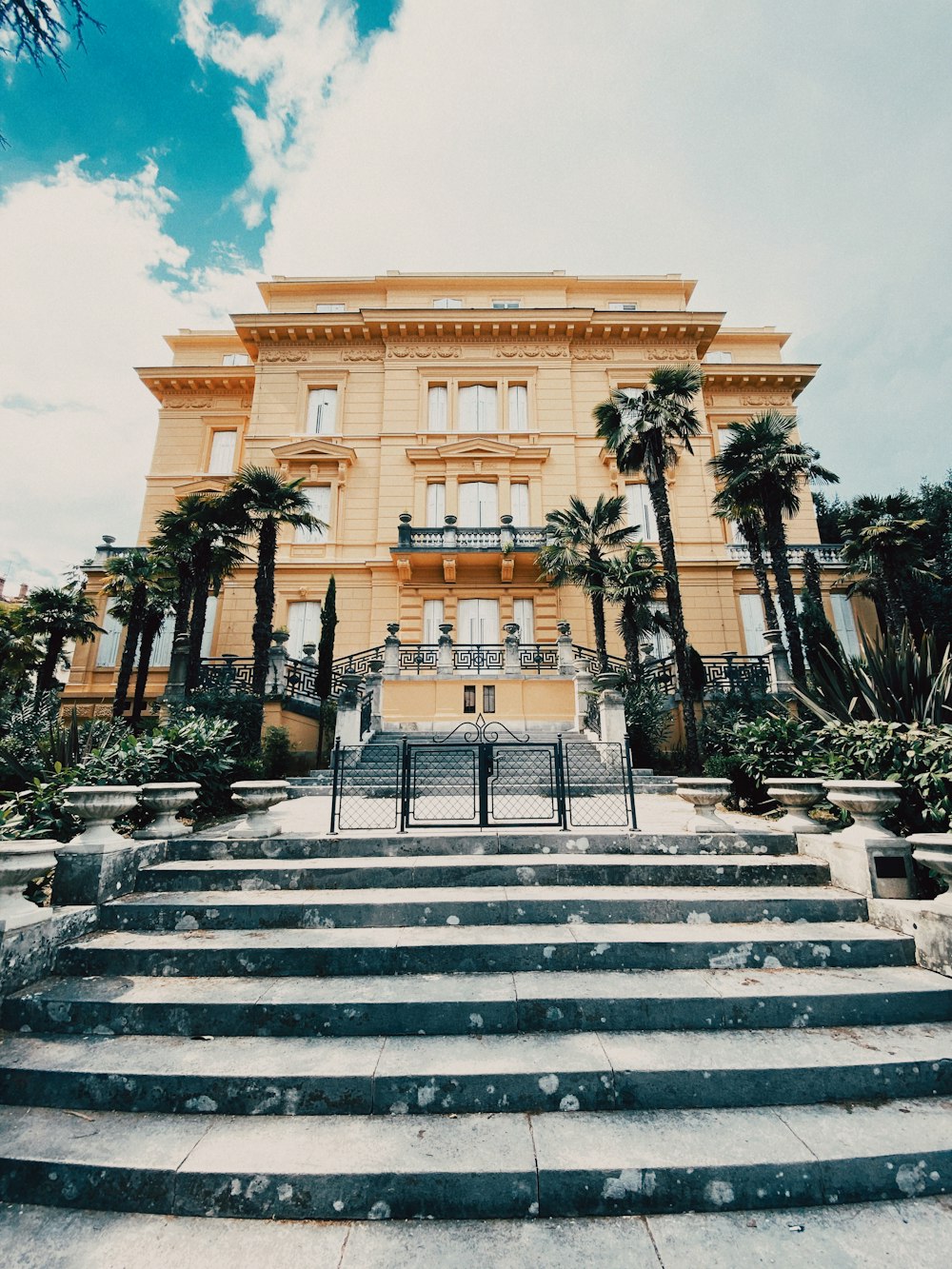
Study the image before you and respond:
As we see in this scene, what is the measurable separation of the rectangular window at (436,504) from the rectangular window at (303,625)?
5.42 m

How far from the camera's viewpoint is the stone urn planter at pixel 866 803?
4.41 meters

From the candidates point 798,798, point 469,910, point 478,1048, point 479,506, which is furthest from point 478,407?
point 478,1048

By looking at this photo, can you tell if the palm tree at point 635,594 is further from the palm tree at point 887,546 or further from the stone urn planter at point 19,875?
the stone urn planter at point 19,875

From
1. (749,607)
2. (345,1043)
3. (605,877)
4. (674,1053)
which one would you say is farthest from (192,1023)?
(749,607)

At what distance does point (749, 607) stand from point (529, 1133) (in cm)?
2097

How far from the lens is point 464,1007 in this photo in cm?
322

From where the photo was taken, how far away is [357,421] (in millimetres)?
21953

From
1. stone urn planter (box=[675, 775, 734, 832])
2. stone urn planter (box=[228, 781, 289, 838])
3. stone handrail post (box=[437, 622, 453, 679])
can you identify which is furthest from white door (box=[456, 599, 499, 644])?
stone urn planter (box=[228, 781, 289, 838])

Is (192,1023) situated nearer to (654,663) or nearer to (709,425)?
(654,663)

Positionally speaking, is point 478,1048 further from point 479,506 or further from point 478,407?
point 478,407

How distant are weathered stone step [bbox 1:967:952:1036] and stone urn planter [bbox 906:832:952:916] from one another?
0.57 metres

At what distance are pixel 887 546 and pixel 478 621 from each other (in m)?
13.3

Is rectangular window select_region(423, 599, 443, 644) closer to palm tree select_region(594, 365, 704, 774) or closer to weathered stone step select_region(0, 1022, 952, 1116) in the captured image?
palm tree select_region(594, 365, 704, 774)

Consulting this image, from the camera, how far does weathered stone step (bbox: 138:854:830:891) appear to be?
15.3 feet
